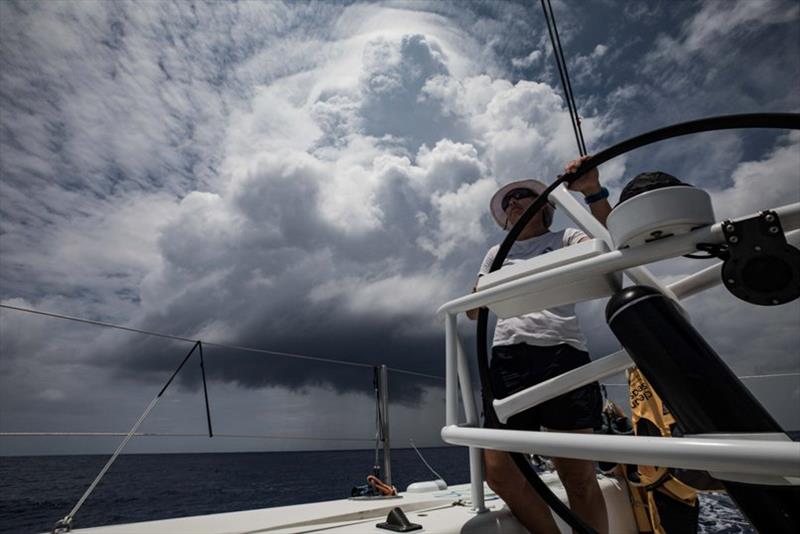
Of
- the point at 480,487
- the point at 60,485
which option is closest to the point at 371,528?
the point at 480,487

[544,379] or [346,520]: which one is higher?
[544,379]

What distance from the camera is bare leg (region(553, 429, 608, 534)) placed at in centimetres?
134

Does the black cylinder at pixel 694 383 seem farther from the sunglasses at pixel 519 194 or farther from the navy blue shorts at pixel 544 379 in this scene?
the sunglasses at pixel 519 194

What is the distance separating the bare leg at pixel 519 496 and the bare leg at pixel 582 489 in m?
0.10

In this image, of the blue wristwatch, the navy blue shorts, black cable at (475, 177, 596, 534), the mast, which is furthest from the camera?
the mast

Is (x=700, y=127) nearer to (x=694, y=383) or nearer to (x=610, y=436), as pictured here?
(x=694, y=383)

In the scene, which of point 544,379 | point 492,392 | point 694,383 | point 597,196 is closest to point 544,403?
point 544,379

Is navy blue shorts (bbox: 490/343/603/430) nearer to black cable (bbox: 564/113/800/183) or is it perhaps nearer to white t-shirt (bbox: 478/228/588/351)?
white t-shirt (bbox: 478/228/588/351)

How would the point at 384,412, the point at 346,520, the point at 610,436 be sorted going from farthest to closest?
the point at 384,412 → the point at 346,520 → the point at 610,436

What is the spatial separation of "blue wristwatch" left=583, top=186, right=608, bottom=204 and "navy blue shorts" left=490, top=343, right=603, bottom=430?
54 cm

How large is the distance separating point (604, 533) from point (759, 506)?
1.06 m

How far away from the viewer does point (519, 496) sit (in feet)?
4.53

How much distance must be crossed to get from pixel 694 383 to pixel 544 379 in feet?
2.64

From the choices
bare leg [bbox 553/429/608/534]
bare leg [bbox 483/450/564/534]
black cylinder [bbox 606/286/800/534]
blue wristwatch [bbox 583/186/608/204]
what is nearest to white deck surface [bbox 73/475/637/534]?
bare leg [bbox 483/450/564/534]
